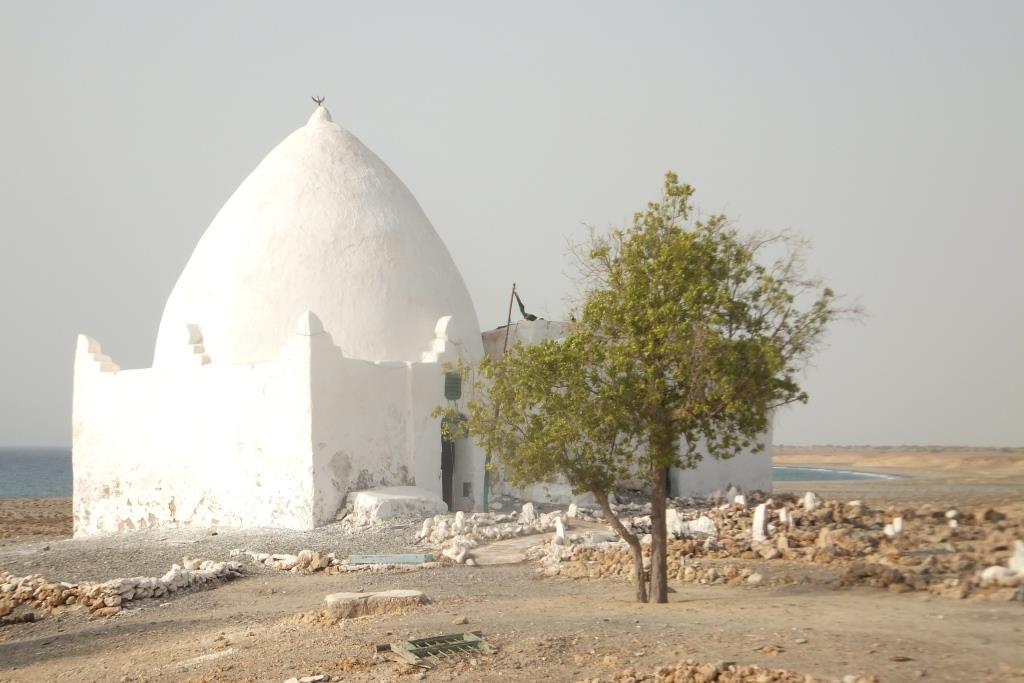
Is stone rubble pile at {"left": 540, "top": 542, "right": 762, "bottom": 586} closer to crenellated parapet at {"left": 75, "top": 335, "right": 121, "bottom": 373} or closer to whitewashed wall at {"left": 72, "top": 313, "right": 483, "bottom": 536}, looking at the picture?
whitewashed wall at {"left": 72, "top": 313, "right": 483, "bottom": 536}

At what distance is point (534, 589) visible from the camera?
11.3 meters

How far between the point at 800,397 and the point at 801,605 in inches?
77.7

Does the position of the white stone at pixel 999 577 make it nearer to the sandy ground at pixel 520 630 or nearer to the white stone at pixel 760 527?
the sandy ground at pixel 520 630

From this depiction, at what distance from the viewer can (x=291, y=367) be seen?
15914mm

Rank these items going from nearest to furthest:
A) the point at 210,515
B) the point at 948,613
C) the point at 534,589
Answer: the point at 948,613 → the point at 534,589 → the point at 210,515

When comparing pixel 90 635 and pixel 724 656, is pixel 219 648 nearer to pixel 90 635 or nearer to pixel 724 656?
pixel 90 635

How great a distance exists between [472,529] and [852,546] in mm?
5382

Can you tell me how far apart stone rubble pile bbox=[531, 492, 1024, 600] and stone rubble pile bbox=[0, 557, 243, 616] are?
14.6 feet

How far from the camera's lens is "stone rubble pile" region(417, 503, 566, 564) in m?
13.6

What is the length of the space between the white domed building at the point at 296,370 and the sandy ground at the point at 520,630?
312cm

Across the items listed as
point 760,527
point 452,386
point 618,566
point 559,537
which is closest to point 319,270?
point 452,386

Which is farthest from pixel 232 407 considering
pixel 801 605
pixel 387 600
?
pixel 801 605

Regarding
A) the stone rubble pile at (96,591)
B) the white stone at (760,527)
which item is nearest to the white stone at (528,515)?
the white stone at (760,527)

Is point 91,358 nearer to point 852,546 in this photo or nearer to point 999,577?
point 852,546
